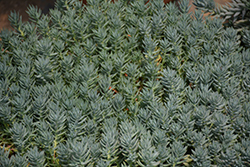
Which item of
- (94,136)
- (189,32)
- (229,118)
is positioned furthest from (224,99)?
(94,136)

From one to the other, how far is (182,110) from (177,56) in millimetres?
257

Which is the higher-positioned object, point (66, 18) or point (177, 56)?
point (66, 18)

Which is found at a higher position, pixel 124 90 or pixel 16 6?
pixel 16 6

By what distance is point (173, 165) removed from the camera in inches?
34.5

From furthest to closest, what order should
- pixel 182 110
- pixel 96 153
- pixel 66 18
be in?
pixel 66 18
pixel 182 110
pixel 96 153

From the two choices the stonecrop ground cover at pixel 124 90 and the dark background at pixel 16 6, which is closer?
the stonecrop ground cover at pixel 124 90

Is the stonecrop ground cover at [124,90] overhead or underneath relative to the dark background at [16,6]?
underneath

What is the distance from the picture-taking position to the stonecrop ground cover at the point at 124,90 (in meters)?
0.89

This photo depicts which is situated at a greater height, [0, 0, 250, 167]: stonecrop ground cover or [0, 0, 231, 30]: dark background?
[0, 0, 231, 30]: dark background

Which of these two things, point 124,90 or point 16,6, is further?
point 16,6

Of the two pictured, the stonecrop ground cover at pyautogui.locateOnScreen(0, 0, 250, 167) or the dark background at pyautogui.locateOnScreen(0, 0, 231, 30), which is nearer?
the stonecrop ground cover at pyautogui.locateOnScreen(0, 0, 250, 167)

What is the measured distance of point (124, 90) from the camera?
1.03 meters

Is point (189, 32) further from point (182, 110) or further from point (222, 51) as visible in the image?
point (182, 110)

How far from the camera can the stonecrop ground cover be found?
0.89m
